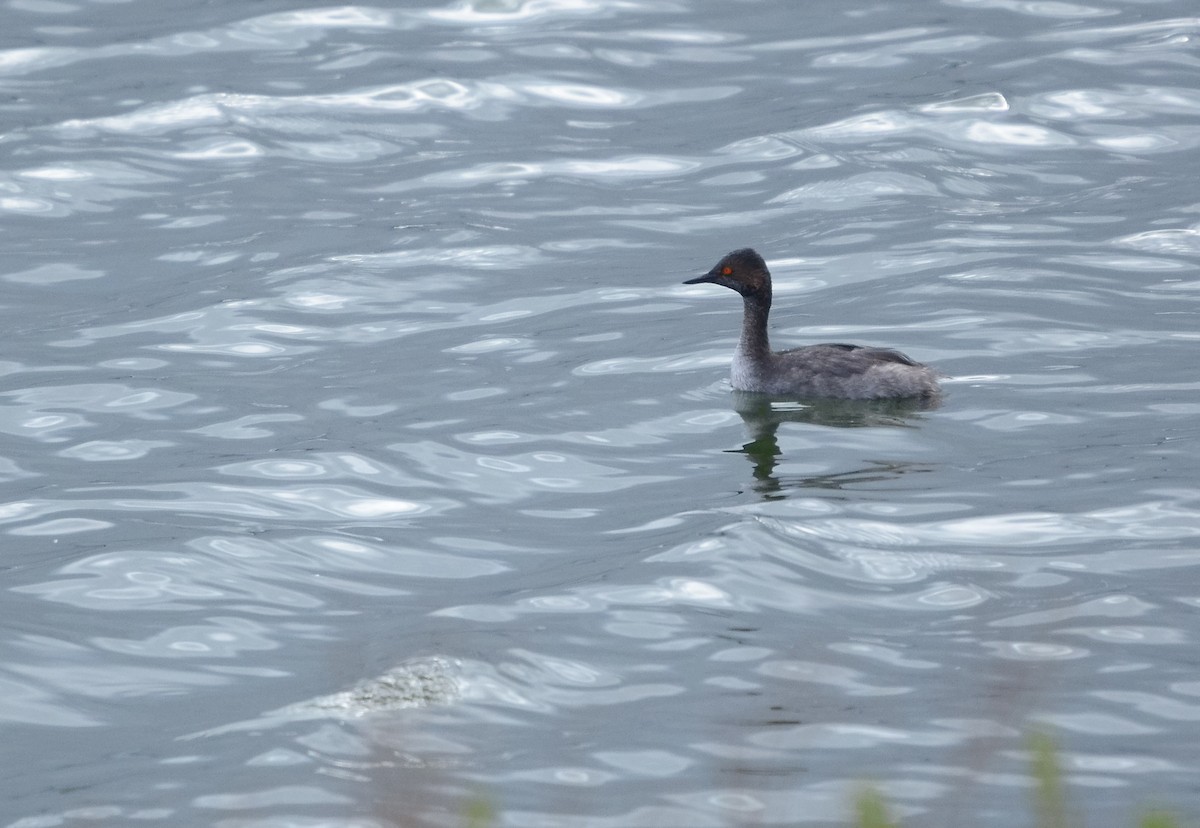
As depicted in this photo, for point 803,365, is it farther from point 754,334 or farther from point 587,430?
point 587,430

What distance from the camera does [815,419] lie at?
1202 cm

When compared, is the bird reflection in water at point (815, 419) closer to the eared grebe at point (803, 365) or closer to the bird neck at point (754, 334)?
the eared grebe at point (803, 365)

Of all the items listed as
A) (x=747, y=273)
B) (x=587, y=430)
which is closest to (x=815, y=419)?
(x=747, y=273)

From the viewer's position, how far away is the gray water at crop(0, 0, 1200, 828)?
7.34 m

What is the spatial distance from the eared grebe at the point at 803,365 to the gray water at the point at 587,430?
0.76 feet

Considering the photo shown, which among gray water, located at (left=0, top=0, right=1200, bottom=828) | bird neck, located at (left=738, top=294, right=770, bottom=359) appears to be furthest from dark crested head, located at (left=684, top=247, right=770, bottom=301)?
gray water, located at (left=0, top=0, right=1200, bottom=828)

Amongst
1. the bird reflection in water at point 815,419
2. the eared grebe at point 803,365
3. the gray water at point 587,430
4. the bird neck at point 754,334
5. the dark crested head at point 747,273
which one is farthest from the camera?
the dark crested head at point 747,273

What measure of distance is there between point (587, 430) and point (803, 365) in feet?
5.35

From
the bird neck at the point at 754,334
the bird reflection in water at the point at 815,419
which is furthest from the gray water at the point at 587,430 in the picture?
the bird neck at the point at 754,334

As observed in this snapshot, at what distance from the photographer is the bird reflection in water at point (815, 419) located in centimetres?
1054

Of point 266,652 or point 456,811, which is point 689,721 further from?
point 266,652

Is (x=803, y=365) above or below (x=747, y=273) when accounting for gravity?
below

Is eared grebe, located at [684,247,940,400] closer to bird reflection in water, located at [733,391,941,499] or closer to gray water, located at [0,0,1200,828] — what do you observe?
bird reflection in water, located at [733,391,941,499]

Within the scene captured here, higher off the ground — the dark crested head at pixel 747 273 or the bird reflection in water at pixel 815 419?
the dark crested head at pixel 747 273
